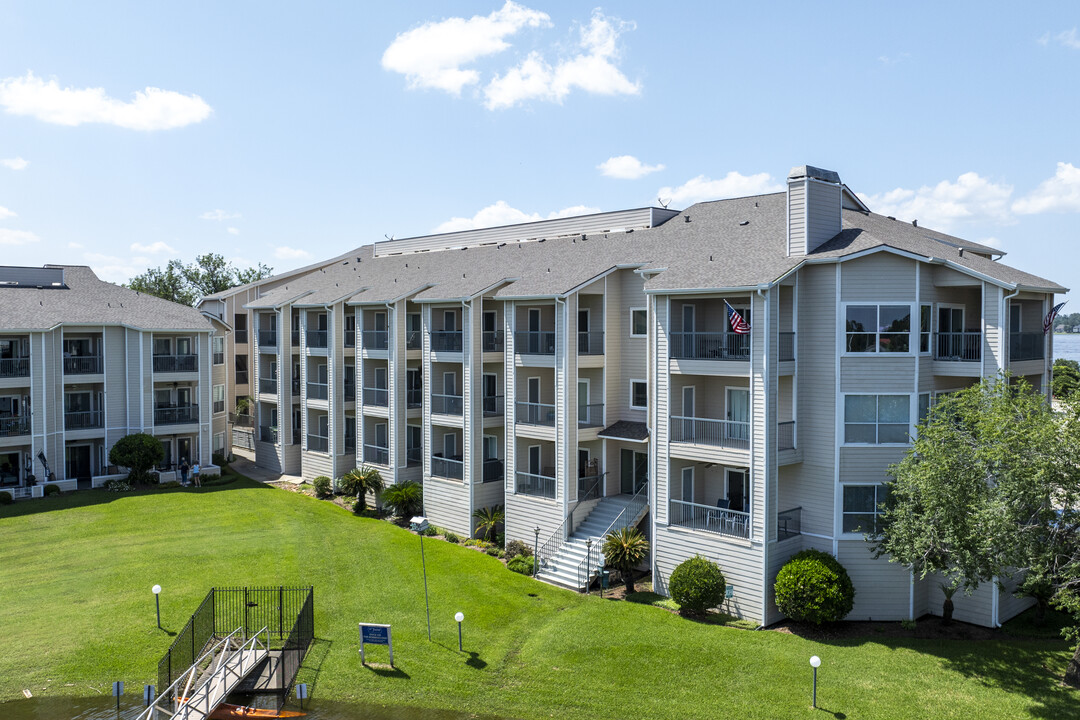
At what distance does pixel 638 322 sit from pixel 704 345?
502 cm

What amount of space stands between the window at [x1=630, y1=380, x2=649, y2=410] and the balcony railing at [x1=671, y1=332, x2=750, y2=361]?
185 inches

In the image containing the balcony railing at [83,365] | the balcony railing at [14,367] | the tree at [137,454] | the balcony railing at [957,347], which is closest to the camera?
the balcony railing at [957,347]

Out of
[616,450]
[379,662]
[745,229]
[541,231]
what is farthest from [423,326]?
[379,662]

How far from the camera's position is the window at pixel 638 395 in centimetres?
3017

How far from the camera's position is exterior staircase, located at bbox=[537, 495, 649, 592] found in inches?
1069

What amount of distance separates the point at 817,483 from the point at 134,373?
3545 centimetres

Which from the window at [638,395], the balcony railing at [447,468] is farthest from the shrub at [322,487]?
the window at [638,395]

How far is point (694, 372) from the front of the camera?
25.1m

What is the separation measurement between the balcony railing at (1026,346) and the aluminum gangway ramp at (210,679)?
78.9 feet

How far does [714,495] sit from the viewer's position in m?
27.8

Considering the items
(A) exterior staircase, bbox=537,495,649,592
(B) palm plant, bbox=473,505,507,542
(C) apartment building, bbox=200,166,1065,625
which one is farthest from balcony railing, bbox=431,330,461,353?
(A) exterior staircase, bbox=537,495,649,592

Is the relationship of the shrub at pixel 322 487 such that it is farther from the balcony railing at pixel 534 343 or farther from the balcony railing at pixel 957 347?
the balcony railing at pixel 957 347

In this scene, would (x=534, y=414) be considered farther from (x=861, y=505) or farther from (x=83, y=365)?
(x=83, y=365)

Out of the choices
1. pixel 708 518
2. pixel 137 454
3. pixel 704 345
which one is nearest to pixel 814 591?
pixel 708 518
